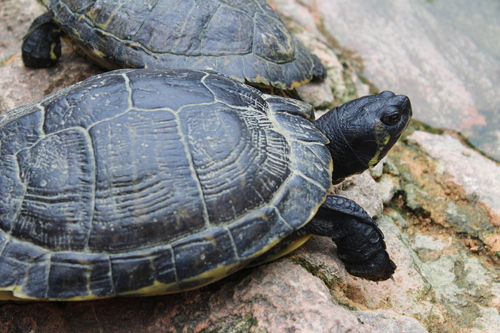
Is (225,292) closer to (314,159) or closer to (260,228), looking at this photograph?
(260,228)

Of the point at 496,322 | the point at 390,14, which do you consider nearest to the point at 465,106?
the point at 390,14

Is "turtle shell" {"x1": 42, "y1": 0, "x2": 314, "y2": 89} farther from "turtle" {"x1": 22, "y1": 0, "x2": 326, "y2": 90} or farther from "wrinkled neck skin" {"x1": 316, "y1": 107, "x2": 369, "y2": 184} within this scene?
"wrinkled neck skin" {"x1": 316, "y1": 107, "x2": 369, "y2": 184}

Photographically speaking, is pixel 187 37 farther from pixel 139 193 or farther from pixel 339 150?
pixel 139 193

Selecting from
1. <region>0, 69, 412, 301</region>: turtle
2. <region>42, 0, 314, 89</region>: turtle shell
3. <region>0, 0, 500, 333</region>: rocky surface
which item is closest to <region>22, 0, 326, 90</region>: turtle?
<region>42, 0, 314, 89</region>: turtle shell

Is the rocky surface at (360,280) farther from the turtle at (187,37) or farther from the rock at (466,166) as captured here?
the turtle at (187,37)

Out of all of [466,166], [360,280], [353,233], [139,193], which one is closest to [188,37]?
[139,193]

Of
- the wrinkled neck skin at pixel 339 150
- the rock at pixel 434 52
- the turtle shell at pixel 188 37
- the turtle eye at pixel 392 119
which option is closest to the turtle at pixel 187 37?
the turtle shell at pixel 188 37
